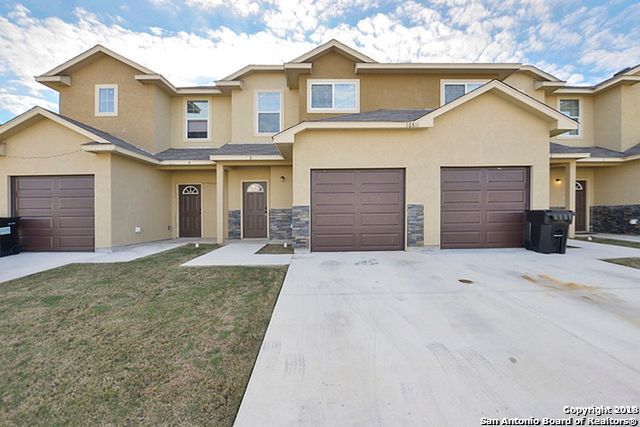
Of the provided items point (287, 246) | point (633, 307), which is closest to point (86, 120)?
point (287, 246)

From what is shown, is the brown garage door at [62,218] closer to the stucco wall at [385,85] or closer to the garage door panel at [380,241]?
the stucco wall at [385,85]

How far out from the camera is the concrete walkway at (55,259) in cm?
635

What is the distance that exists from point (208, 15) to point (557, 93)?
639 inches

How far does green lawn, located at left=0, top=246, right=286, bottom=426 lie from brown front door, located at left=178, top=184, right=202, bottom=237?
6639mm

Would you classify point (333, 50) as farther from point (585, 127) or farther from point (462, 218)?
point (585, 127)

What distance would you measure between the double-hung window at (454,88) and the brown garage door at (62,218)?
42.1 ft

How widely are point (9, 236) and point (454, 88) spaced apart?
1576cm

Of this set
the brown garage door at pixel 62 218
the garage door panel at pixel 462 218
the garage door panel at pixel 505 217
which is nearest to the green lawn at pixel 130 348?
the brown garage door at pixel 62 218

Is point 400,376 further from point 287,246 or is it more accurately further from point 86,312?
point 287,246

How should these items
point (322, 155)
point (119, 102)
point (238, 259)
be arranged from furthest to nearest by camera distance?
point (119, 102) → point (322, 155) → point (238, 259)

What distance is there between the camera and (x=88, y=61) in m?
10.8

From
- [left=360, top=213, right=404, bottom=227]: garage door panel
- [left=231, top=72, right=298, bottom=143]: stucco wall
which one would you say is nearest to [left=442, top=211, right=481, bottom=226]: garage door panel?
[left=360, top=213, right=404, bottom=227]: garage door panel

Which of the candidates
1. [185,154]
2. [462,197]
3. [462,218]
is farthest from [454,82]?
[185,154]

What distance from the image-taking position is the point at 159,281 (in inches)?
214
